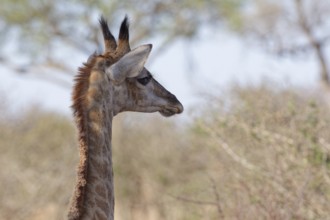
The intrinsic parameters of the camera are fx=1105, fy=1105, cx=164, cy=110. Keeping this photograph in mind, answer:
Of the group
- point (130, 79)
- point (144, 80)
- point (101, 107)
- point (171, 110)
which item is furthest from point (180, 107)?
point (101, 107)

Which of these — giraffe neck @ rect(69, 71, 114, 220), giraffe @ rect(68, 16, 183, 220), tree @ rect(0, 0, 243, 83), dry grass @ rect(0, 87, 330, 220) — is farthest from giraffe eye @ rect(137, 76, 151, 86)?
tree @ rect(0, 0, 243, 83)

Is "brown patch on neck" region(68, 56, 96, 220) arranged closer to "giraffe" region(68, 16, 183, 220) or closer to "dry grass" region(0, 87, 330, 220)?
"giraffe" region(68, 16, 183, 220)

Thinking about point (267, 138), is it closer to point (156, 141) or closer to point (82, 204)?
point (82, 204)

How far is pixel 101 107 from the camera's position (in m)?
6.36

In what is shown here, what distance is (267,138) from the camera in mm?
9844

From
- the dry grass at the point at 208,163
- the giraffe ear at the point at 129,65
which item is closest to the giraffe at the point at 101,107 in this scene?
the giraffe ear at the point at 129,65

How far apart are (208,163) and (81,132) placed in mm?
7815

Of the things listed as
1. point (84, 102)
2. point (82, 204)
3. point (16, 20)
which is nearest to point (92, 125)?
point (84, 102)

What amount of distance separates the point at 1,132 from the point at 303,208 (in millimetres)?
8515

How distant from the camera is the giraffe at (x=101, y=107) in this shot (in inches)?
239

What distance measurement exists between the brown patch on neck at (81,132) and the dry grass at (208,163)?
190 centimetres

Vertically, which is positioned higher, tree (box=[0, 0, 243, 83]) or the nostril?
tree (box=[0, 0, 243, 83])

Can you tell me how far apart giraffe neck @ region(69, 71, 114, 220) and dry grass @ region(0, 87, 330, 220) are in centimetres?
173

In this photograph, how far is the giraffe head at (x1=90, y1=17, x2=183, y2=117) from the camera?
21.5 ft
